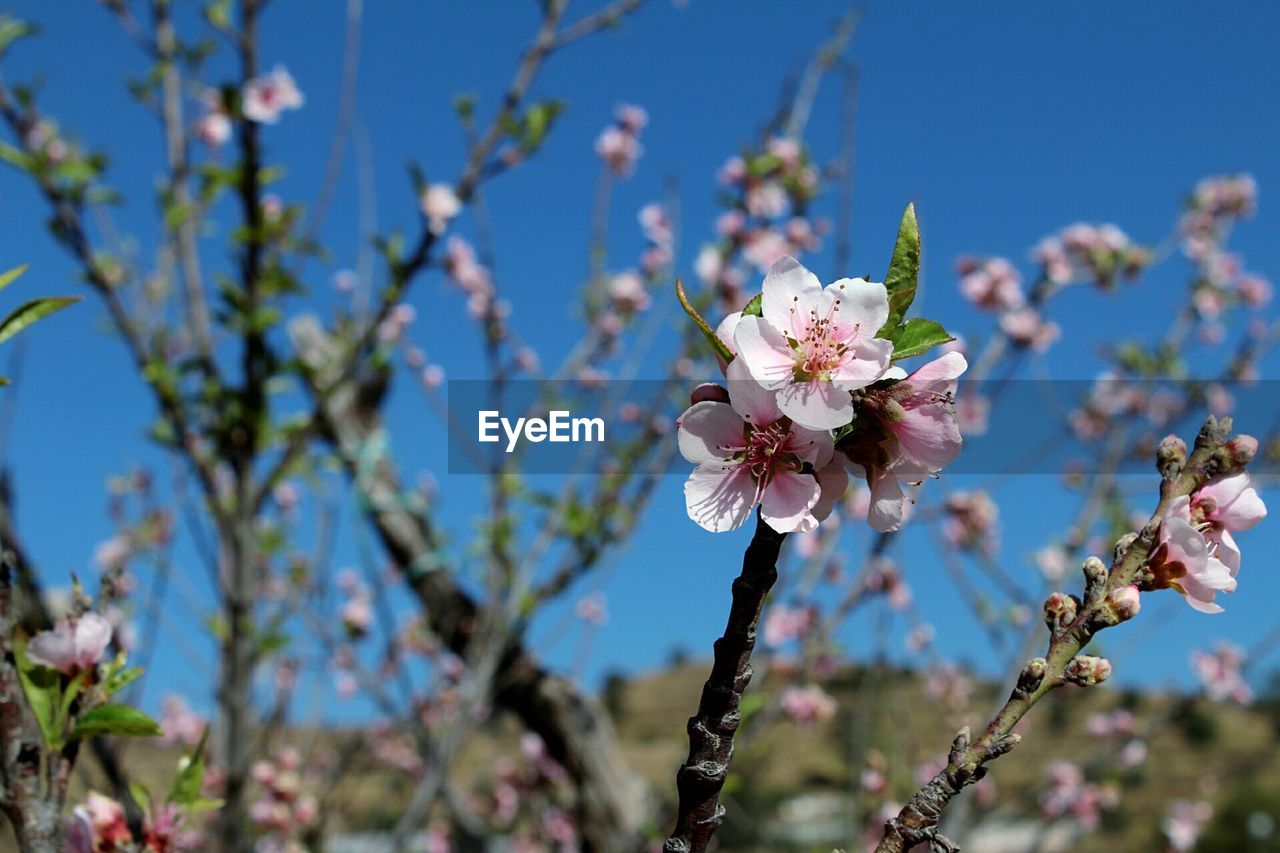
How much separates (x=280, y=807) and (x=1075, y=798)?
3175 mm

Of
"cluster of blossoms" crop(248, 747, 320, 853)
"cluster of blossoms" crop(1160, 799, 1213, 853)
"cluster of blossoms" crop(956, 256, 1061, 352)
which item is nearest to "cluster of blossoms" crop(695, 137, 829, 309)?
"cluster of blossoms" crop(956, 256, 1061, 352)

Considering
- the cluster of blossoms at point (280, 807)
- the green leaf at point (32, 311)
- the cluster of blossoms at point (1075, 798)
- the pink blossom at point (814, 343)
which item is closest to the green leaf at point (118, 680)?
the green leaf at point (32, 311)

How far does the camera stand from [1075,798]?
14.1ft

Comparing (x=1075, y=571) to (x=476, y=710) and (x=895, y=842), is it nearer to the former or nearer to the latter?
(x=476, y=710)

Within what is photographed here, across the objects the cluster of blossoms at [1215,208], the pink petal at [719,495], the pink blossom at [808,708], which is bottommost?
the pink petal at [719,495]

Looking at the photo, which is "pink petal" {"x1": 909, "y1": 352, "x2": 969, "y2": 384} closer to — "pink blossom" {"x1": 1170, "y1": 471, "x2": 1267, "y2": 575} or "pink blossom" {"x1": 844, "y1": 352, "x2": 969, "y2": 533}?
"pink blossom" {"x1": 844, "y1": 352, "x2": 969, "y2": 533}

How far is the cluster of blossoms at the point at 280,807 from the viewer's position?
320 centimetres

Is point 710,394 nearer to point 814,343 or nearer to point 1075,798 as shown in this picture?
point 814,343

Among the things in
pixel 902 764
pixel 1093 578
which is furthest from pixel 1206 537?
pixel 902 764

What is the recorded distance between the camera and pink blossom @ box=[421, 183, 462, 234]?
2.64 m

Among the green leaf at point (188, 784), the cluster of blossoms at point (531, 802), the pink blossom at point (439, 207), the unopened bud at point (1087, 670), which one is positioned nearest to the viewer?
the unopened bud at point (1087, 670)

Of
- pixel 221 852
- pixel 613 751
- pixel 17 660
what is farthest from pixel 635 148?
pixel 17 660

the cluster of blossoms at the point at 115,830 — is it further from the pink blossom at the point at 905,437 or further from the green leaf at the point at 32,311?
the pink blossom at the point at 905,437

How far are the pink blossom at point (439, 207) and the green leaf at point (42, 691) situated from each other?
1882 millimetres
